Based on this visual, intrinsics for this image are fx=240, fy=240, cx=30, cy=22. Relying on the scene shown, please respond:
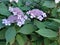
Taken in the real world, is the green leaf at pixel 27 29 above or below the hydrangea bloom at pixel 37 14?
below

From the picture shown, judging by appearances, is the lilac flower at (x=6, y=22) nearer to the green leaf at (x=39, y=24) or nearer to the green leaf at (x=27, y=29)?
the green leaf at (x=27, y=29)

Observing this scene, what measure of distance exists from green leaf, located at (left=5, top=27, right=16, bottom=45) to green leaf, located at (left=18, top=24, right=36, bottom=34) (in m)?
0.06

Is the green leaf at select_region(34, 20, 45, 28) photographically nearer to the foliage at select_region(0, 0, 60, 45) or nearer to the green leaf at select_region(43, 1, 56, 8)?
the foliage at select_region(0, 0, 60, 45)

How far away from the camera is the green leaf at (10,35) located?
6.05 ft

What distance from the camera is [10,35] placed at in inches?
73.6

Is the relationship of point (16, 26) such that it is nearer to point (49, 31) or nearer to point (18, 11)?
point (18, 11)

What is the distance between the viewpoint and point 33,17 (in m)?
1.99

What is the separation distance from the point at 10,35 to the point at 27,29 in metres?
0.14

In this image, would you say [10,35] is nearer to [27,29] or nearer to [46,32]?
[27,29]

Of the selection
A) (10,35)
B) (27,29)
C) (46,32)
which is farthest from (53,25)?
(10,35)

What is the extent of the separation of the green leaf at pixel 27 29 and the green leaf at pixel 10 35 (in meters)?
0.06

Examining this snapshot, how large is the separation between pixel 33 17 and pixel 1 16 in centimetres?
27

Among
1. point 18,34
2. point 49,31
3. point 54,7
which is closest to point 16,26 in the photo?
point 18,34

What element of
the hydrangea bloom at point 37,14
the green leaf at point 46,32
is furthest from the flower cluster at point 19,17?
the green leaf at point 46,32
